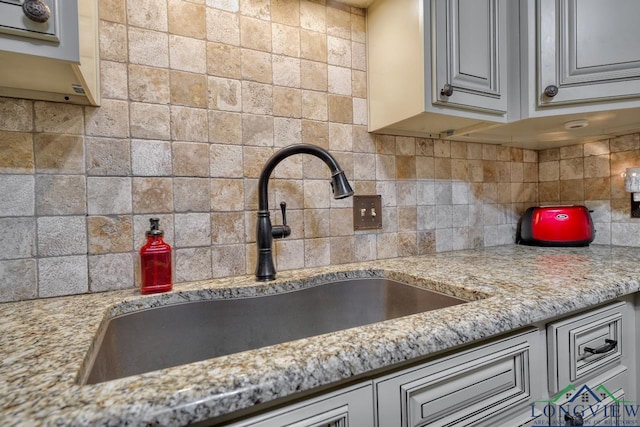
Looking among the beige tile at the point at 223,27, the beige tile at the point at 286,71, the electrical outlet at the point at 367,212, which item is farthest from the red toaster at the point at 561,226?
the beige tile at the point at 223,27

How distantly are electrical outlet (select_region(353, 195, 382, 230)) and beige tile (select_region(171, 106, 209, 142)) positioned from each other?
540 millimetres

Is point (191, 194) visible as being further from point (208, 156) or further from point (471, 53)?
point (471, 53)

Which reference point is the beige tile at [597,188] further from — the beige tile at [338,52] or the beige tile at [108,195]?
the beige tile at [108,195]

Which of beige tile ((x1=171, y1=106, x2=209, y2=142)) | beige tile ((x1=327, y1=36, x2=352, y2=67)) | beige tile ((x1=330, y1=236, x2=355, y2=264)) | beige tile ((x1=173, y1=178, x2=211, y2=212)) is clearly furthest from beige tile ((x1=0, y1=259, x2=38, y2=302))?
beige tile ((x1=327, y1=36, x2=352, y2=67))

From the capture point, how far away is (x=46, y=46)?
1.62 ft

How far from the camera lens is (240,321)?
78 centimetres

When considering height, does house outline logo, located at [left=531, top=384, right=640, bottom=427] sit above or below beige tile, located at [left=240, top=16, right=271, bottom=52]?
below

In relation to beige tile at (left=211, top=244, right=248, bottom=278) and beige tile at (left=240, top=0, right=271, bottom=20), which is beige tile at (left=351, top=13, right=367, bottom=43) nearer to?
beige tile at (left=240, top=0, right=271, bottom=20)

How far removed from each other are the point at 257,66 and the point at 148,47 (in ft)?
0.95

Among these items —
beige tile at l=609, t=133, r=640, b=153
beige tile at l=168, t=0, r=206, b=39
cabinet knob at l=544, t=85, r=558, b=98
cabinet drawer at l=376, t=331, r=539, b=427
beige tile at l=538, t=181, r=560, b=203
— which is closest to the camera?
cabinet drawer at l=376, t=331, r=539, b=427

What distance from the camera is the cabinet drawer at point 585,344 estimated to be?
619 millimetres

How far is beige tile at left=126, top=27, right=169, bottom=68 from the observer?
79cm

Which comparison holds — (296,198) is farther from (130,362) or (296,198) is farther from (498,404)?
(498,404)

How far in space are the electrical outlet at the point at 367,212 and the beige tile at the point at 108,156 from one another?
0.70m
